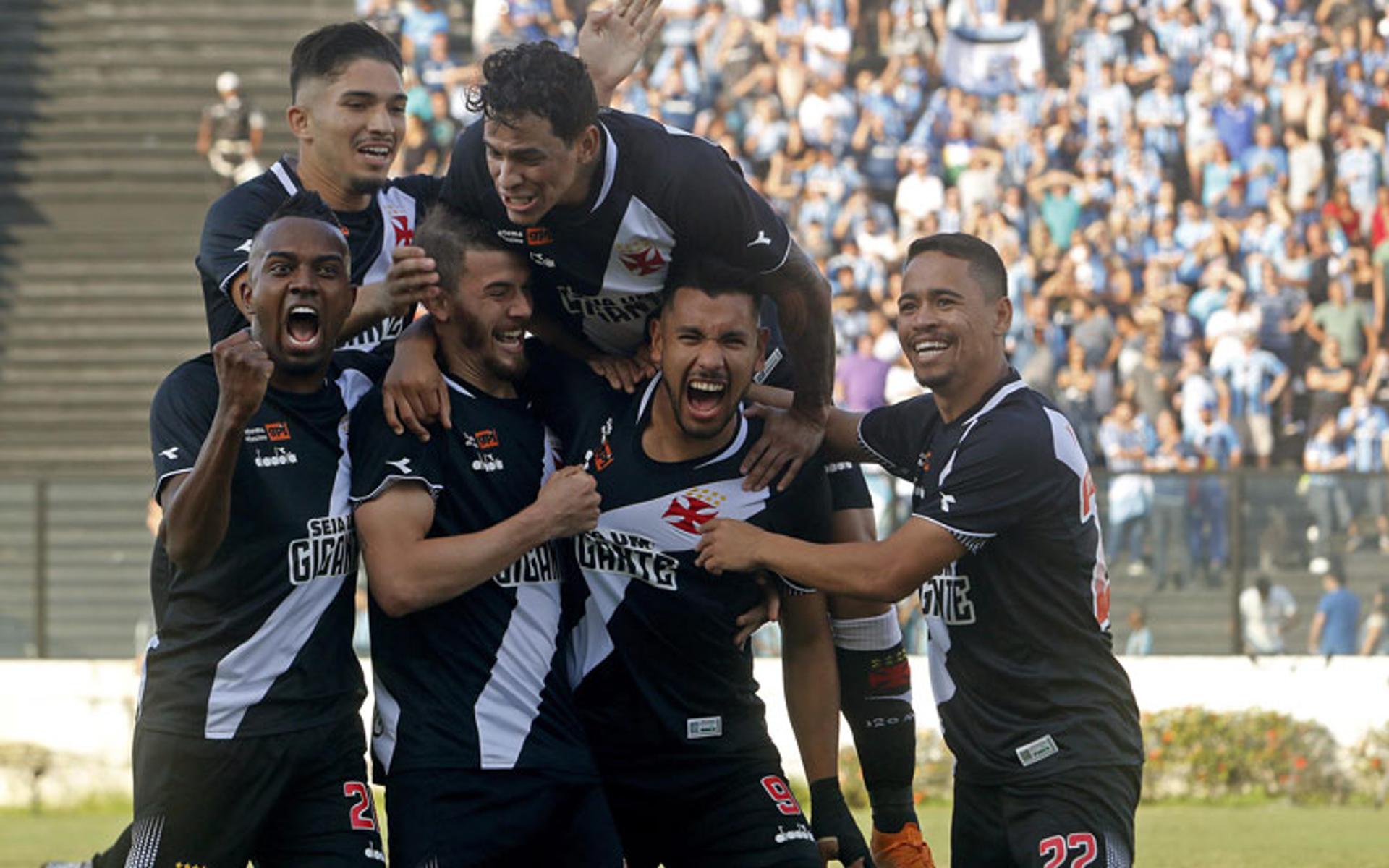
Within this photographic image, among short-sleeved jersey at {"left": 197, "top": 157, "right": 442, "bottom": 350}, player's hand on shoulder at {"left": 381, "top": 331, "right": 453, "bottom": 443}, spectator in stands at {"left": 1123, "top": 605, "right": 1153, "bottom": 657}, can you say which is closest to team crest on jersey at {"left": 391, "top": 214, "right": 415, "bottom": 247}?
short-sleeved jersey at {"left": 197, "top": 157, "right": 442, "bottom": 350}

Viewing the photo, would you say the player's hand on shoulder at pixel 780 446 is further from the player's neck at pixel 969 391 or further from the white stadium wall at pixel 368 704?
the white stadium wall at pixel 368 704

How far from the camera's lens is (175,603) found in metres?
6.28

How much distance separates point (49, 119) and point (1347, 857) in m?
15.7

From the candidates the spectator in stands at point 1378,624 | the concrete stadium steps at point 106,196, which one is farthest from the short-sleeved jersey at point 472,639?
the concrete stadium steps at point 106,196

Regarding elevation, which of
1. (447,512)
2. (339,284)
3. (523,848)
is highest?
(339,284)

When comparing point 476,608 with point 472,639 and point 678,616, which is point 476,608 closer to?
point 472,639

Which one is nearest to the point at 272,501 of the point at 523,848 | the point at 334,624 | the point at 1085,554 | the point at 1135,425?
the point at 334,624

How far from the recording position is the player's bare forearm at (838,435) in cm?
690

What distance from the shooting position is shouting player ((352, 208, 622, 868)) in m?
6.18

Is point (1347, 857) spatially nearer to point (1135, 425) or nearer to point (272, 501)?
point (1135, 425)

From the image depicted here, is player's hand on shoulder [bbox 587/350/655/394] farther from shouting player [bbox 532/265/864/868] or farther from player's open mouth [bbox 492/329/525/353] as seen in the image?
player's open mouth [bbox 492/329/525/353]

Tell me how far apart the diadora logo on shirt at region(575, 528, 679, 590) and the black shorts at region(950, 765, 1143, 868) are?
1.22m

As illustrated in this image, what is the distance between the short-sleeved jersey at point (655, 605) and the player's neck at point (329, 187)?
45.0 inches

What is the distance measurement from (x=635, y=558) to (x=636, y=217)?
3.56 ft
